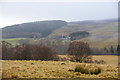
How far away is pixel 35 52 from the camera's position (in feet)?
109

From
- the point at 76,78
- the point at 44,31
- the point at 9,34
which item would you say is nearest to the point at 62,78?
the point at 76,78

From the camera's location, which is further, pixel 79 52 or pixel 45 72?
pixel 79 52

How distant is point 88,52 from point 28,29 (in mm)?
171985

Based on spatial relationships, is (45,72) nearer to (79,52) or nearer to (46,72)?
(46,72)

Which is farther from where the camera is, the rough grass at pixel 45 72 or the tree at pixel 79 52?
the tree at pixel 79 52

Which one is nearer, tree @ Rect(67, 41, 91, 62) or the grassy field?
the grassy field

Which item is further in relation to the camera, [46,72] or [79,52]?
[79,52]

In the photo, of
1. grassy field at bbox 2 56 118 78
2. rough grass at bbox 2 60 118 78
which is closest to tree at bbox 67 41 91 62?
grassy field at bbox 2 56 118 78

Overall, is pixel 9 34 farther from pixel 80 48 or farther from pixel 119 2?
pixel 119 2

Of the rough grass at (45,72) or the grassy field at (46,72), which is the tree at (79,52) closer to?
the grassy field at (46,72)

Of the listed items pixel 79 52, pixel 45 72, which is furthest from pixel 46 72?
pixel 79 52

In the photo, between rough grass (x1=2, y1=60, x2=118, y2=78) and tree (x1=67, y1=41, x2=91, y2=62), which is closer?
rough grass (x1=2, y1=60, x2=118, y2=78)

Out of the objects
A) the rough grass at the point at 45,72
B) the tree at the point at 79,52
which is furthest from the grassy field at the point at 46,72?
the tree at the point at 79,52

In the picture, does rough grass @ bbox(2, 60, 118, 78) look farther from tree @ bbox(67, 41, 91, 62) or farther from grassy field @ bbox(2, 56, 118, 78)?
tree @ bbox(67, 41, 91, 62)
